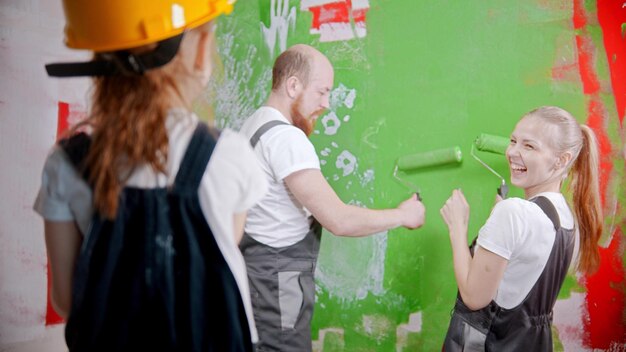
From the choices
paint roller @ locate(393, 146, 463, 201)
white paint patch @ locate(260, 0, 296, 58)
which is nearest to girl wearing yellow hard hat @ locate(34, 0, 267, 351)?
paint roller @ locate(393, 146, 463, 201)

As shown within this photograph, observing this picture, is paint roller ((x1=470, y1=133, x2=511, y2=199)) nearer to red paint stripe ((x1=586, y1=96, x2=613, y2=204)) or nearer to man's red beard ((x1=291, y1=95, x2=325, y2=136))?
red paint stripe ((x1=586, y1=96, x2=613, y2=204))

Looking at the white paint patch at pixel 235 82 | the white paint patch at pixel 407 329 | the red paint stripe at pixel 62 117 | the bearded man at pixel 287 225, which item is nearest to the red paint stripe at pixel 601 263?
the white paint patch at pixel 407 329

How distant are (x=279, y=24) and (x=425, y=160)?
0.81 metres

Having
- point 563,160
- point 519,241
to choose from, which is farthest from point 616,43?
point 519,241

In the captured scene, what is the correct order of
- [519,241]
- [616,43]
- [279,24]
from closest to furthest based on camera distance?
[519,241] < [616,43] < [279,24]

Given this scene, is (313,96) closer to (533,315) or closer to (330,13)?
(330,13)

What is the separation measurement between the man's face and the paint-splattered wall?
33 centimetres

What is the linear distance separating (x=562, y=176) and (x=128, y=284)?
1.11 meters

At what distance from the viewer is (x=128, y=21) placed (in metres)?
0.80

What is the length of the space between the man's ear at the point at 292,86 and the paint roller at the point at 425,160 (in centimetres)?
47

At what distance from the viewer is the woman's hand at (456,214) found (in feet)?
5.06

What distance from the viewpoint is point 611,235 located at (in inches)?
59.2

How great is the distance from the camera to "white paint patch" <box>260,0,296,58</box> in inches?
80.3

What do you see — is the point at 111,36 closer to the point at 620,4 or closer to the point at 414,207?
the point at 414,207
